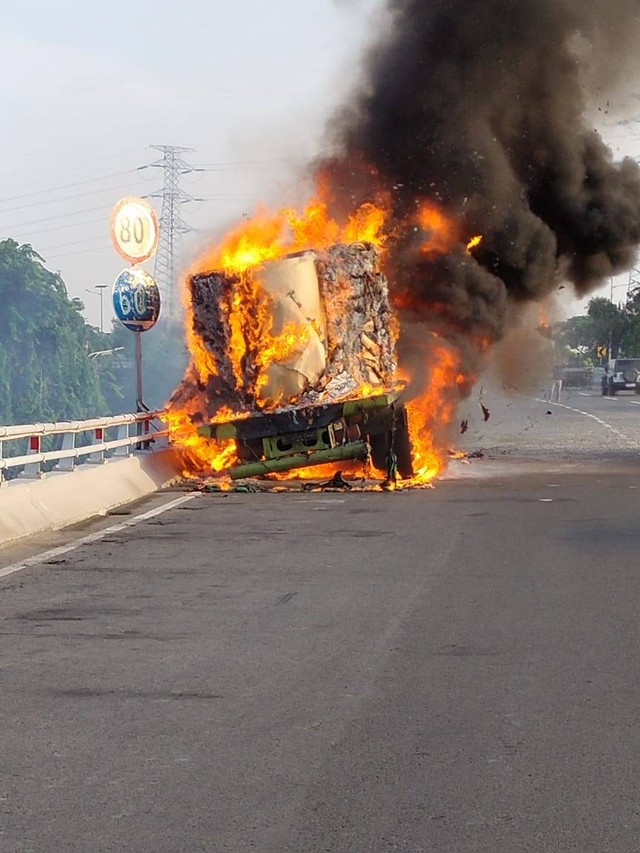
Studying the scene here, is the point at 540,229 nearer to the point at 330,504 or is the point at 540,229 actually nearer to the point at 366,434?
the point at 366,434

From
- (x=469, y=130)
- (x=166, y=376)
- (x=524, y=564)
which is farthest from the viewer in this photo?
(x=166, y=376)

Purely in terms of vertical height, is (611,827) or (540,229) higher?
(540,229)

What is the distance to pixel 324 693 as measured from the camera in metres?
7.39

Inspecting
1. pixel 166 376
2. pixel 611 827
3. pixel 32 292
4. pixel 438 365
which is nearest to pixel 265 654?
pixel 611 827

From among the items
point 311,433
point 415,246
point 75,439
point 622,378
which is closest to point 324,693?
point 75,439

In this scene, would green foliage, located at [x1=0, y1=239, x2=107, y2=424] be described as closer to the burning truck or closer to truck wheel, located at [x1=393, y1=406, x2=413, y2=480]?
the burning truck

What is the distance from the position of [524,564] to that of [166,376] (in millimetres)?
94125

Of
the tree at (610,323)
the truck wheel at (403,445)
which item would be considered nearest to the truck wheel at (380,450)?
the truck wheel at (403,445)

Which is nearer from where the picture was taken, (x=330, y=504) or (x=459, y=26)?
(x=330, y=504)

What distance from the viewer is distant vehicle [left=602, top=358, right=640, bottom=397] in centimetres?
7425

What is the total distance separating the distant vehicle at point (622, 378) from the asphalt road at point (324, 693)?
60.6 meters

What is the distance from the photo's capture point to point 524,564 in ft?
40.7

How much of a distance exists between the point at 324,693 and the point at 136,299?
17.0 metres

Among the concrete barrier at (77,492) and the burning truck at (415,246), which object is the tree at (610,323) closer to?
the burning truck at (415,246)
